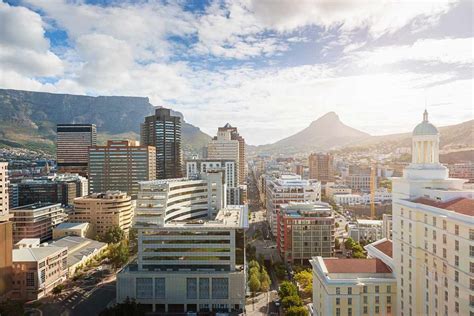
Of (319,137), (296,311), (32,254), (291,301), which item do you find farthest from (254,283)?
(319,137)

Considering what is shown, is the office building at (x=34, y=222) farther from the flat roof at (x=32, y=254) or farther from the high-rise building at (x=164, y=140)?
the high-rise building at (x=164, y=140)

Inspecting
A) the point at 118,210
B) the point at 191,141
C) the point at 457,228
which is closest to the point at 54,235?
the point at 118,210

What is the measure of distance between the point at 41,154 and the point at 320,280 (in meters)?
77.7

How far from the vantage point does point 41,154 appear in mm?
76500

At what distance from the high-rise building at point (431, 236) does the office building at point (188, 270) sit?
7489mm

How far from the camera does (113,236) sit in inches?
1110

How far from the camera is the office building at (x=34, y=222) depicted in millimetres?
26500

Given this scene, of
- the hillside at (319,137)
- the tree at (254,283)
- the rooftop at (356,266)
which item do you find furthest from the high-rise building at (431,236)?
the hillside at (319,137)

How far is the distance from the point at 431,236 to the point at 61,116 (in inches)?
4295

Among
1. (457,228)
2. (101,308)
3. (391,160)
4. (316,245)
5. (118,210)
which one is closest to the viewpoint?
(457,228)

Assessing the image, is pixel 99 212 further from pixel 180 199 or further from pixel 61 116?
pixel 61 116

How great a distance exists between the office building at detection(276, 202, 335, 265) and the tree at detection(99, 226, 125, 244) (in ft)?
44.3

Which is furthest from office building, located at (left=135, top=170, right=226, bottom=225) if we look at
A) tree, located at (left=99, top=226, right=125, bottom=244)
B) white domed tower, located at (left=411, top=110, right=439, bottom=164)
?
white domed tower, located at (left=411, top=110, right=439, bottom=164)

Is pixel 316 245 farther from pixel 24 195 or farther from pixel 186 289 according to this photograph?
pixel 24 195
